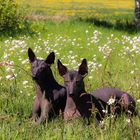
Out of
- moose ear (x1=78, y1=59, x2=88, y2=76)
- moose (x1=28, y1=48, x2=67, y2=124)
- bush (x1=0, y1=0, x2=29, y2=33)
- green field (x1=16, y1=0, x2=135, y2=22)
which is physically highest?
moose ear (x1=78, y1=59, x2=88, y2=76)

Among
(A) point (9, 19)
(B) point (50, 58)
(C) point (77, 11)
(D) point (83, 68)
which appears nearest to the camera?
(D) point (83, 68)

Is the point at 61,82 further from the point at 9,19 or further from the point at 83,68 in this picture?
the point at 9,19

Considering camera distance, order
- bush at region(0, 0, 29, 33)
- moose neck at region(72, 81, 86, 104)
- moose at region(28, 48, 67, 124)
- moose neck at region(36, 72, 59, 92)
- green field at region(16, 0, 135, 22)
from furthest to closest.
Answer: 1. green field at region(16, 0, 135, 22)
2. bush at region(0, 0, 29, 33)
3. moose neck at region(36, 72, 59, 92)
4. moose at region(28, 48, 67, 124)
5. moose neck at region(72, 81, 86, 104)

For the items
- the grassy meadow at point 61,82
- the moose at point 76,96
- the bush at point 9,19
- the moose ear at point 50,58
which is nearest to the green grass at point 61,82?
the grassy meadow at point 61,82

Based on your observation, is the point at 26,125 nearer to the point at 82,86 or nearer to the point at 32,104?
the point at 82,86

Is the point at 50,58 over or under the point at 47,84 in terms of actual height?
over

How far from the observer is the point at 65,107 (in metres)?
7.57

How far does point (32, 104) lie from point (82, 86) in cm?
142


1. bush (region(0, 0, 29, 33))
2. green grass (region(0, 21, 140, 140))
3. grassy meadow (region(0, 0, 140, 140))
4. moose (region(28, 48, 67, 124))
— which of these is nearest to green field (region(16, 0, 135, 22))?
bush (region(0, 0, 29, 33))

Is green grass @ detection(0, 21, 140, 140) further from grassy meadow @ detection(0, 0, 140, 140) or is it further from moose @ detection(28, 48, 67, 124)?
moose @ detection(28, 48, 67, 124)

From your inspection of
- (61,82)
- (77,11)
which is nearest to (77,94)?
(61,82)

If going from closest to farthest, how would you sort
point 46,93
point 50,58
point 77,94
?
point 77,94, point 50,58, point 46,93

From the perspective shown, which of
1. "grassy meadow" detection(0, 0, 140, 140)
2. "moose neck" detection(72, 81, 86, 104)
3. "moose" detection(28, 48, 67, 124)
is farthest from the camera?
"moose" detection(28, 48, 67, 124)

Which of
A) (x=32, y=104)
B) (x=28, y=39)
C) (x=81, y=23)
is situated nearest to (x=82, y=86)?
(x=32, y=104)
